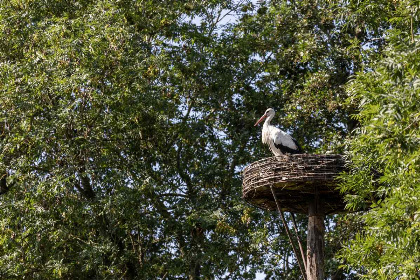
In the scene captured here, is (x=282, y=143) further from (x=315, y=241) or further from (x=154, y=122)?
(x=154, y=122)

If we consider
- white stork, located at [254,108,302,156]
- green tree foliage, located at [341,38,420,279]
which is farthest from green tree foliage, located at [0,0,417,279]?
green tree foliage, located at [341,38,420,279]

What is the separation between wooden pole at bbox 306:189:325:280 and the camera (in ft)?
36.0

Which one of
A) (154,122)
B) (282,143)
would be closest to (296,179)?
(282,143)

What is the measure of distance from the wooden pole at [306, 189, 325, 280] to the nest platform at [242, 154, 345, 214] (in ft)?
0.44

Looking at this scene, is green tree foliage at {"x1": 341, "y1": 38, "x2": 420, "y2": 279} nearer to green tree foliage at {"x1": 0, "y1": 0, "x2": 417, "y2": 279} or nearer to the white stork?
the white stork

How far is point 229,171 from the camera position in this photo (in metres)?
15.4

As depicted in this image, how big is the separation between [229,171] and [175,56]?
2.69 meters

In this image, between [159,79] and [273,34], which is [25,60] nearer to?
[159,79]

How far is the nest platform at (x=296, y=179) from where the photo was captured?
1001cm

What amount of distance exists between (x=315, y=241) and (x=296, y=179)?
1.51 m

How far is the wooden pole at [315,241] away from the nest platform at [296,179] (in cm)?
13

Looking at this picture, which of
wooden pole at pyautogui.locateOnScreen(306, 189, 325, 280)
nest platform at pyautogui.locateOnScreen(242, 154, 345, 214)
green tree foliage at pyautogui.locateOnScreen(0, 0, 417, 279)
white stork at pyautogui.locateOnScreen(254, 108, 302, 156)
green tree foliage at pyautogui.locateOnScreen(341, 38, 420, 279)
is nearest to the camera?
green tree foliage at pyautogui.locateOnScreen(341, 38, 420, 279)

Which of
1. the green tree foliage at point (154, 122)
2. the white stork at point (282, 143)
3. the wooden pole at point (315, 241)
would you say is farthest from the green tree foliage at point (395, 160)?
the green tree foliage at point (154, 122)

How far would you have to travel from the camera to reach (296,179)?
32.8 feet
